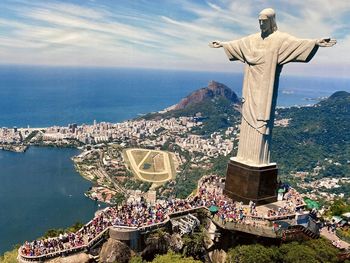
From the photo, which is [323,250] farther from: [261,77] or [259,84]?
[261,77]

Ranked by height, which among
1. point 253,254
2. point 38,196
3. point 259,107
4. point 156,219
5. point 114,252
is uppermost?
point 259,107

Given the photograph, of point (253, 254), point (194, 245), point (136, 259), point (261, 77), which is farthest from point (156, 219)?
point (261, 77)

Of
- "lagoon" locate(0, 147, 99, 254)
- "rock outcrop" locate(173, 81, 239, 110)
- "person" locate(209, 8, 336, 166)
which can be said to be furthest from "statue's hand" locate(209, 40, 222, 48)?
"rock outcrop" locate(173, 81, 239, 110)

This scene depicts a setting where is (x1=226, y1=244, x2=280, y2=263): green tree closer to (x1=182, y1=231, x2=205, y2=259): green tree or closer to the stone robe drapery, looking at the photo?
(x1=182, y1=231, x2=205, y2=259): green tree

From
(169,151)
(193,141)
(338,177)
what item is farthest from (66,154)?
(338,177)

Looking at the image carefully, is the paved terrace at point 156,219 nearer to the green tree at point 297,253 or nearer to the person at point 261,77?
the green tree at point 297,253

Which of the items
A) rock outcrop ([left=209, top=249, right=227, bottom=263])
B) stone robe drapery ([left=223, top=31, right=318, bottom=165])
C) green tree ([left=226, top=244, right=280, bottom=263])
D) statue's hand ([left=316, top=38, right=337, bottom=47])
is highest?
statue's hand ([left=316, top=38, right=337, bottom=47])
